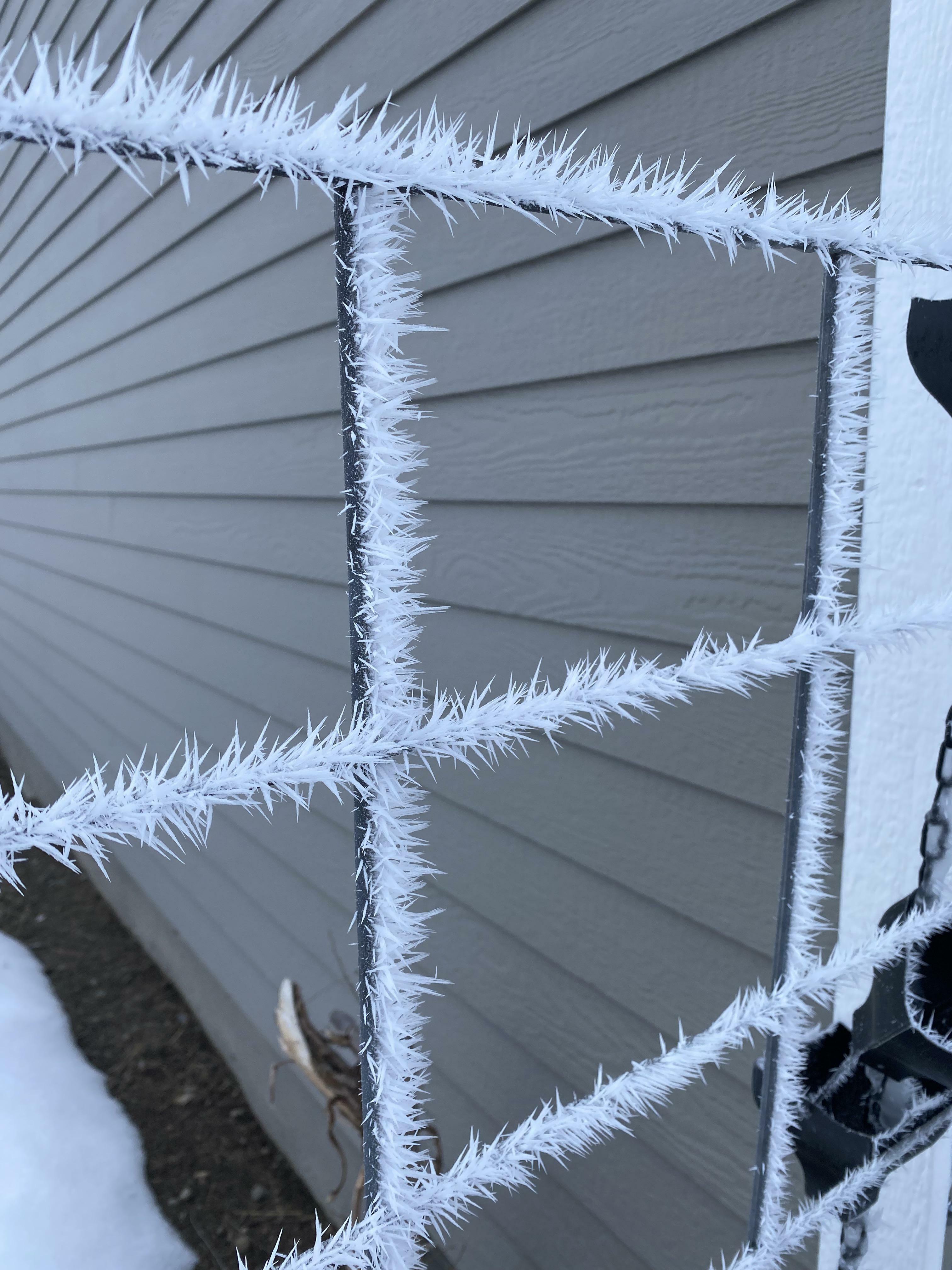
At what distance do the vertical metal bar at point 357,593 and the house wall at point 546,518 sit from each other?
74 cm

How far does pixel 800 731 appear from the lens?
67 cm

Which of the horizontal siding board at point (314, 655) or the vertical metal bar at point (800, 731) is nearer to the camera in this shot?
the vertical metal bar at point (800, 731)

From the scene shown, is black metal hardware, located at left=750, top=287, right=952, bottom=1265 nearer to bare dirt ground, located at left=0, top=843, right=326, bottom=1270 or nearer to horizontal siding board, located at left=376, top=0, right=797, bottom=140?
horizontal siding board, located at left=376, top=0, right=797, bottom=140

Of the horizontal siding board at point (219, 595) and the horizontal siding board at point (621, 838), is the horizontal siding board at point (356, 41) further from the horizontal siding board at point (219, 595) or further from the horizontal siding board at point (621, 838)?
the horizontal siding board at point (621, 838)

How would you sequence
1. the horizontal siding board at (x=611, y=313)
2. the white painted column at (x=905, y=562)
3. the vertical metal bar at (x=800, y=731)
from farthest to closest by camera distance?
the horizontal siding board at (x=611, y=313) < the white painted column at (x=905, y=562) < the vertical metal bar at (x=800, y=731)

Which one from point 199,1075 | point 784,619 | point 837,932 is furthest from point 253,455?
point 199,1075

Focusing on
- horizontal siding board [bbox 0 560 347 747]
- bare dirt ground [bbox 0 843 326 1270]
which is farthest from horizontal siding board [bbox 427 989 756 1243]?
horizontal siding board [bbox 0 560 347 747]

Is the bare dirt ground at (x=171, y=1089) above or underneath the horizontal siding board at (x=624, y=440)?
underneath

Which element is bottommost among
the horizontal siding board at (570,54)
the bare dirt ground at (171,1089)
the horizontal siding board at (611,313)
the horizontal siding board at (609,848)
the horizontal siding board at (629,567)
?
the bare dirt ground at (171,1089)

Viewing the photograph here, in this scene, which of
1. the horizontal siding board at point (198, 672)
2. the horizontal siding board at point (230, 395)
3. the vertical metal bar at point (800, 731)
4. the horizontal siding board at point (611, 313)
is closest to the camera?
the vertical metal bar at point (800, 731)

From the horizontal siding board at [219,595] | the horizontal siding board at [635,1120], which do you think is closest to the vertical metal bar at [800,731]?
the horizontal siding board at [635,1120]

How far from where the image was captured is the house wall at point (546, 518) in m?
1.23

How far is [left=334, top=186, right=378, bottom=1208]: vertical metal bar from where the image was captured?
41 cm

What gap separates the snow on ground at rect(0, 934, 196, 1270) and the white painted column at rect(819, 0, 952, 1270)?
2016mm
